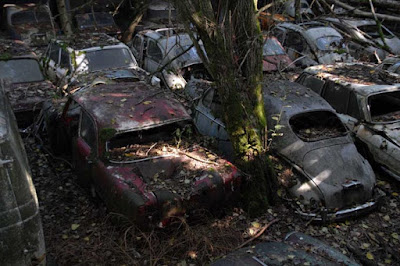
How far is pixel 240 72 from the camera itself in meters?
5.80

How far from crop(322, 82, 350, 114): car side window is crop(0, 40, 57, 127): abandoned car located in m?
5.69

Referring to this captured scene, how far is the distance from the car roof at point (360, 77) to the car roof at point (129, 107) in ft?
11.5

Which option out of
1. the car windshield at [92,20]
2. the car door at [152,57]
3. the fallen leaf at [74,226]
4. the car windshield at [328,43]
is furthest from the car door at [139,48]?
the fallen leaf at [74,226]

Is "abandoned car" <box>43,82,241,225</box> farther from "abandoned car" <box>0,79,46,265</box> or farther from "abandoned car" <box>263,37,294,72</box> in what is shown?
"abandoned car" <box>263,37,294,72</box>

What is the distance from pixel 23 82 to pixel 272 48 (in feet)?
21.3

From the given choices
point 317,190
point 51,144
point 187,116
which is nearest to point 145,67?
point 51,144

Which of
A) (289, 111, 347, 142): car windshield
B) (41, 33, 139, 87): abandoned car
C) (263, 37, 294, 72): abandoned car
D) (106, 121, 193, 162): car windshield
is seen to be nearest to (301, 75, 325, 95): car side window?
(289, 111, 347, 142): car windshield

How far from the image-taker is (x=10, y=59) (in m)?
8.95

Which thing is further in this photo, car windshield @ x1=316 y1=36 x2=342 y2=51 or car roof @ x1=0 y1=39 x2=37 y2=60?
car windshield @ x1=316 y1=36 x2=342 y2=51

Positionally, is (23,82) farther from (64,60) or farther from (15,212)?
(15,212)

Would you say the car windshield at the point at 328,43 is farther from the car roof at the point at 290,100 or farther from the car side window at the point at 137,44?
the car side window at the point at 137,44

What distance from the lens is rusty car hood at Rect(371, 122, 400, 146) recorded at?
689cm

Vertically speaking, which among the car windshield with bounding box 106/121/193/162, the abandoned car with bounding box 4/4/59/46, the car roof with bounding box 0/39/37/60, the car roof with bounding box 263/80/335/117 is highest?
the car roof with bounding box 0/39/37/60

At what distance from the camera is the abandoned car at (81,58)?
9.51 metres
